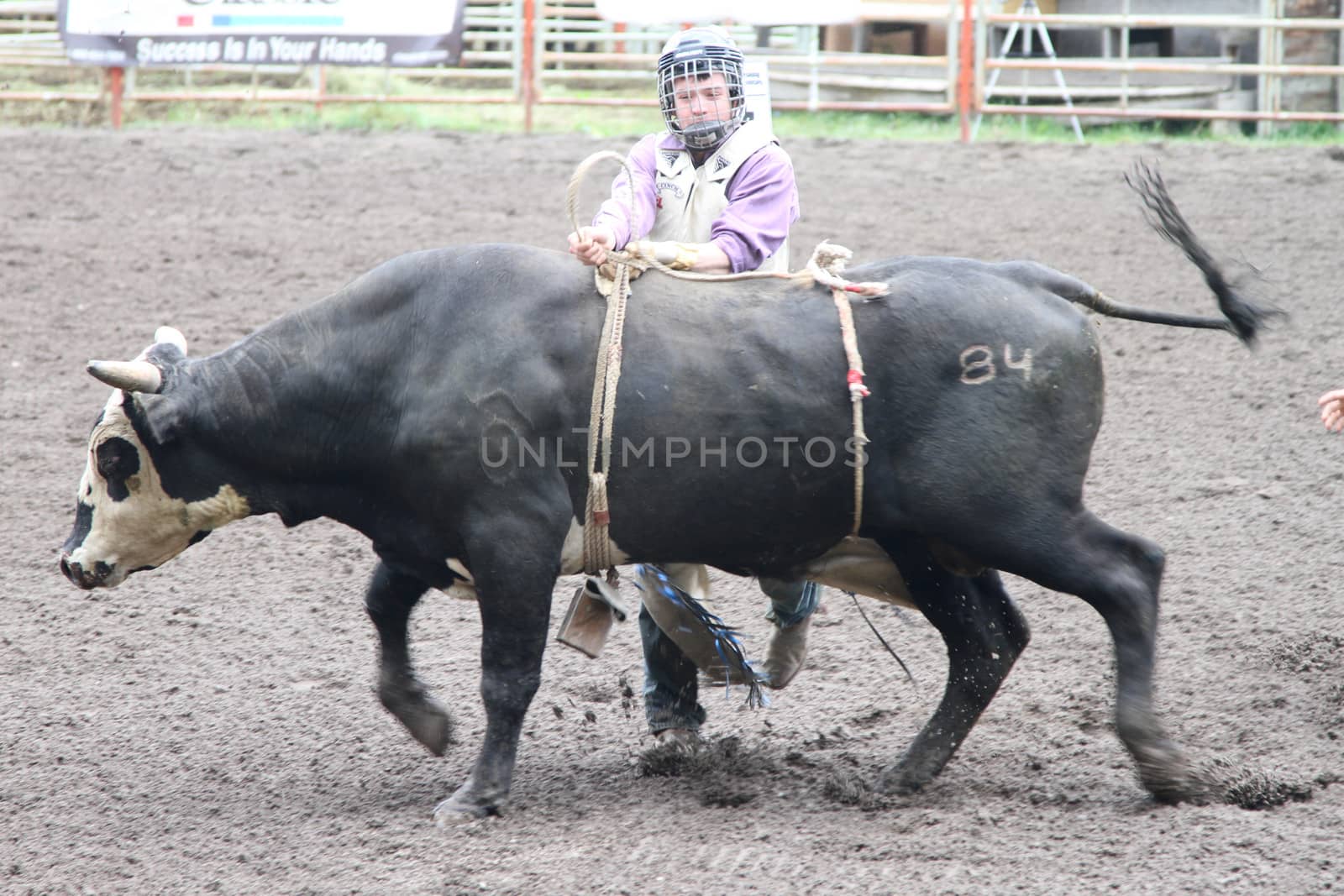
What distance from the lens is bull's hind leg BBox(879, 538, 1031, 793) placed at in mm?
3883

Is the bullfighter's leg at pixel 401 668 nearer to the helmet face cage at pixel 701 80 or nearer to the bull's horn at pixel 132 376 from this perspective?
the bull's horn at pixel 132 376

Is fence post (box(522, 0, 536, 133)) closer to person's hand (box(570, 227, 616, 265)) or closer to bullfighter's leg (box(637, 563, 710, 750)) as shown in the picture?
bullfighter's leg (box(637, 563, 710, 750))

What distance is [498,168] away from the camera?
11.9 metres

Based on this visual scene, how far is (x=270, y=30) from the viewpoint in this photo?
13.1 meters

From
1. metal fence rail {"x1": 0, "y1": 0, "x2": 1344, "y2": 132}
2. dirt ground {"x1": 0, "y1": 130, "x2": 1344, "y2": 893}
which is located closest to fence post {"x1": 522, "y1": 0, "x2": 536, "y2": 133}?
metal fence rail {"x1": 0, "y1": 0, "x2": 1344, "y2": 132}

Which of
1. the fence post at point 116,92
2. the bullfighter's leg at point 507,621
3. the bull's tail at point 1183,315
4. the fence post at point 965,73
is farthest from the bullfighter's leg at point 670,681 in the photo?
the fence post at point 116,92

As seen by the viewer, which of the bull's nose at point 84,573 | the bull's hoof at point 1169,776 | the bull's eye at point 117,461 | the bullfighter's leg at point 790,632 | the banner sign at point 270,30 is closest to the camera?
the bull's hoof at point 1169,776

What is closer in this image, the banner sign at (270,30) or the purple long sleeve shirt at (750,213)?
the purple long sleeve shirt at (750,213)

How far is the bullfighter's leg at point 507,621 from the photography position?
3645mm

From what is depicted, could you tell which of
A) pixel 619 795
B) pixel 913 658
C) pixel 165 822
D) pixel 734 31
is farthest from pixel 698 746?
pixel 734 31

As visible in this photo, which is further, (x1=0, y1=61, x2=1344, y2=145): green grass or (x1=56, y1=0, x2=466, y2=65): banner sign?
(x1=0, y1=61, x2=1344, y2=145): green grass

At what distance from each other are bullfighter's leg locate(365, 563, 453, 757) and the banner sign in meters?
9.76

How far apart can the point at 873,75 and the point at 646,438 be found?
12.5 meters

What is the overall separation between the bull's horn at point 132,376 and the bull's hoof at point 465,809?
127 centimetres
